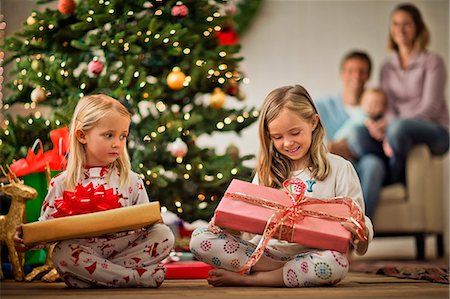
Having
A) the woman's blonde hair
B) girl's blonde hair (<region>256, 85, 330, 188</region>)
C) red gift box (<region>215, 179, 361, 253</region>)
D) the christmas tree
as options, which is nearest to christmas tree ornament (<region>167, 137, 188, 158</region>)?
the christmas tree

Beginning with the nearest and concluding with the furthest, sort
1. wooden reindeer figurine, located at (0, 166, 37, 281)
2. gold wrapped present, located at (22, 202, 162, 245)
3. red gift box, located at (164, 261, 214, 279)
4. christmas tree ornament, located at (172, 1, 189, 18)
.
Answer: gold wrapped present, located at (22, 202, 162, 245), wooden reindeer figurine, located at (0, 166, 37, 281), red gift box, located at (164, 261, 214, 279), christmas tree ornament, located at (172, 1, 189, 18)

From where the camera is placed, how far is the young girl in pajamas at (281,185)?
7.28ft

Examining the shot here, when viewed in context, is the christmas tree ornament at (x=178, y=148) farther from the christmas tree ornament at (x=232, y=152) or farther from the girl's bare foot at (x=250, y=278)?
the girl's bare foot at (x=250, y=278)

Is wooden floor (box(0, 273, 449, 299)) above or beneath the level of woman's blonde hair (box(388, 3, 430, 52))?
beneath

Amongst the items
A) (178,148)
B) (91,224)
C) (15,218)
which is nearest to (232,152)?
(178,148)

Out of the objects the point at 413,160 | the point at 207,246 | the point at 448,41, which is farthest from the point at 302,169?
the point at 448,41

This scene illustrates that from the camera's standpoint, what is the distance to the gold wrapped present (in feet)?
7.08

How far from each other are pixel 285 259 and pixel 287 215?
192 mm

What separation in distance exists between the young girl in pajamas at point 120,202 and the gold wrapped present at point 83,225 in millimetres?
84

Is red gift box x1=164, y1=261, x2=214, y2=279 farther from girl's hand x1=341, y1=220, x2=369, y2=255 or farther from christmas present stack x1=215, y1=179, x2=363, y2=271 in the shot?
girl's hand x1=341, y1=220, x2=369, y2=255

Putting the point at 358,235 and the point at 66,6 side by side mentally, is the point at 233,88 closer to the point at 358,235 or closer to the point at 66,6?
the point at 66,6

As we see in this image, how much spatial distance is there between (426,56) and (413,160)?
3.38 feet

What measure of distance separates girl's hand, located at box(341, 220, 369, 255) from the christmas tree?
997 mm

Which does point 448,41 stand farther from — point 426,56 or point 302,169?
point 302,169
